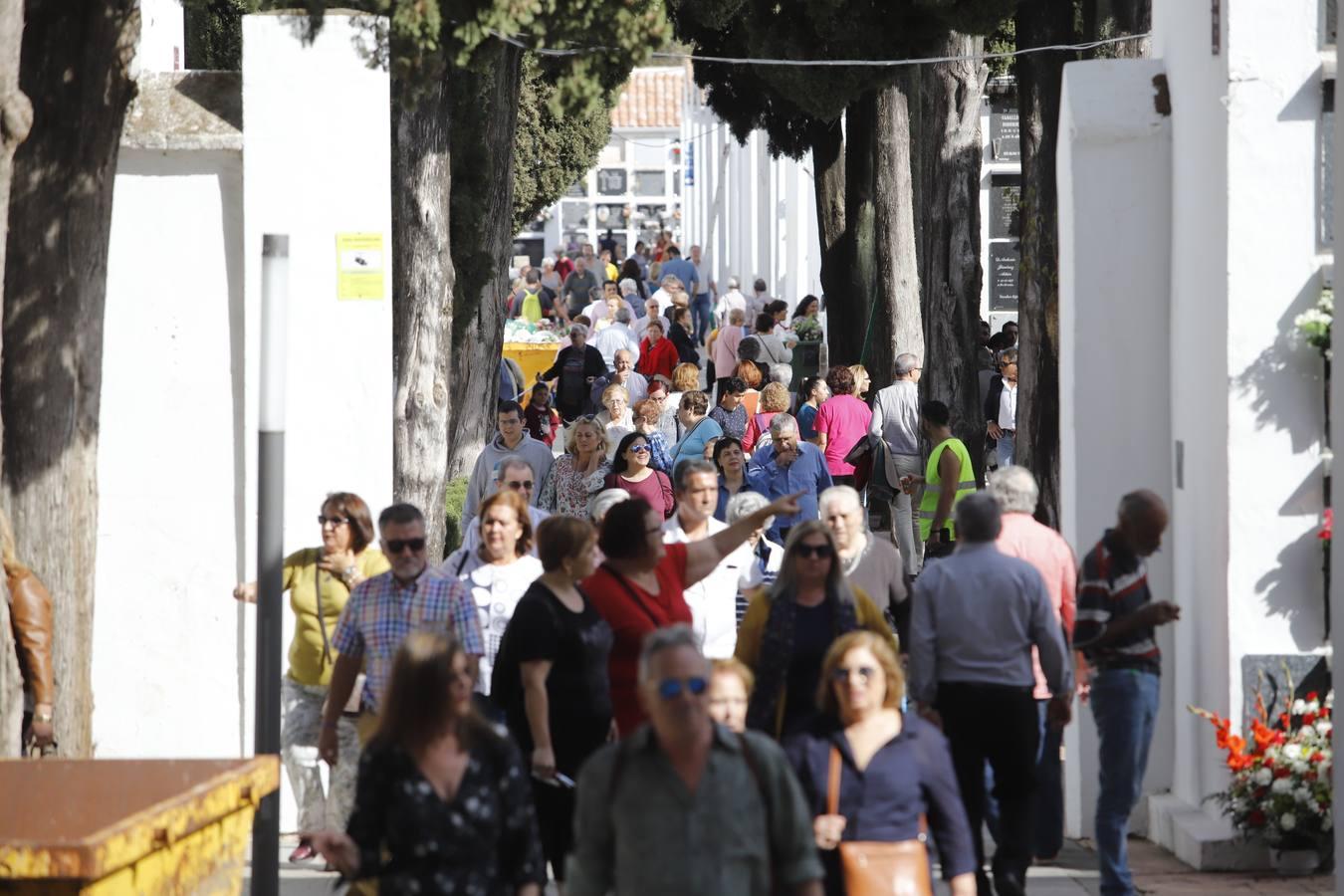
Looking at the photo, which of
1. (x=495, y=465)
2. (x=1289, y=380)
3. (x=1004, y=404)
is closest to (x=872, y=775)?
(x=1289, y=380)

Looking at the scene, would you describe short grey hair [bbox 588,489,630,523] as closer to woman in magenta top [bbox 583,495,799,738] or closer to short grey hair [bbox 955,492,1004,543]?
woman in magenta top [bbox 583,495,799,738]

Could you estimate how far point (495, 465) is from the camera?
41.2 feet

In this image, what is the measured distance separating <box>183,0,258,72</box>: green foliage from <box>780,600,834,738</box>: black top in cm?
1358

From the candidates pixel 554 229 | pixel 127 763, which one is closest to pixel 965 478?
pixel 127 763

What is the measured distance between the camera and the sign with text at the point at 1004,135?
26.3 m

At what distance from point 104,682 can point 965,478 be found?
6109 mm

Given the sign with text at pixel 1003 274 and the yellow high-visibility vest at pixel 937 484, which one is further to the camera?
the sign with text at pixel 1003 274

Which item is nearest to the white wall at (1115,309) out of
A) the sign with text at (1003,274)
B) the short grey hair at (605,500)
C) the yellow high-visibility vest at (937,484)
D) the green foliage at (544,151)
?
the short grey hair at (605,500)

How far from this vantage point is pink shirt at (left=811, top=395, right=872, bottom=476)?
1614cm

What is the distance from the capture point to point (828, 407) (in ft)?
53.2

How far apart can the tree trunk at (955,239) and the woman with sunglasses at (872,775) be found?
13.1 metres

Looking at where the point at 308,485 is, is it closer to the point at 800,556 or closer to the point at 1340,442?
the point at 800,556

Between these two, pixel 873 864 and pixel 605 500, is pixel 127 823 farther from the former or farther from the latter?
pixel 605 500

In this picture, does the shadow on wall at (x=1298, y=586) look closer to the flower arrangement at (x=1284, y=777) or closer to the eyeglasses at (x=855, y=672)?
the flower arrangement at (x=1284, y=777)
